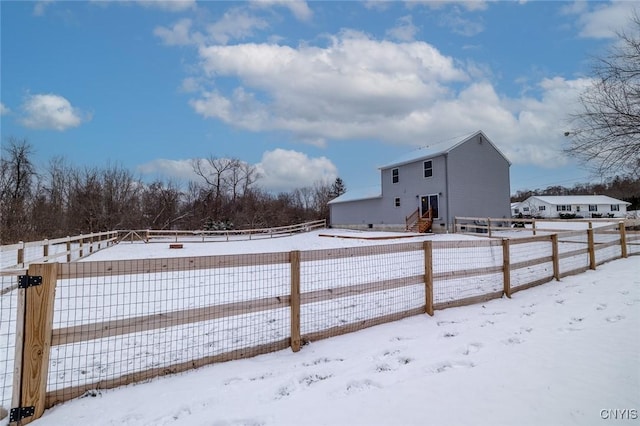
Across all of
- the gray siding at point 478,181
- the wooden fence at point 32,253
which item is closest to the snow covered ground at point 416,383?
the wooden fence at point 32,253

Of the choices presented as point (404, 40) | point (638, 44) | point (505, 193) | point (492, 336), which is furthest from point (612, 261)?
point (505, 193)

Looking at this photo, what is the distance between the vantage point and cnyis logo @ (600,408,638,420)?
7.98ft

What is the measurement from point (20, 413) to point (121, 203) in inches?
1406

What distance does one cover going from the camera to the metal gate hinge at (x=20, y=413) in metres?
2.63

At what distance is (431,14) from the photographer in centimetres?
1101

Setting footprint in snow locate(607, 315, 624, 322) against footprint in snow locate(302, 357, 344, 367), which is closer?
footprint in snow locate(302, 357, 344, 367)

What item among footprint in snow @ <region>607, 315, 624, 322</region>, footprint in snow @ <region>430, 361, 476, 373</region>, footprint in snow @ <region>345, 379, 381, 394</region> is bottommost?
footprint in snow @ <region>345, 379, 381, 394</region>

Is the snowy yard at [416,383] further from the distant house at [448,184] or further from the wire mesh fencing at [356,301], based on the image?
the distant house at [448,184]

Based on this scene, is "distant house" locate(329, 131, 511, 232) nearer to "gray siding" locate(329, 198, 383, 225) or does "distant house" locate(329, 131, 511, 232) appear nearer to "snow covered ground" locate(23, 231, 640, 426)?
"gray siding" locate(329, 198, 383, 225)

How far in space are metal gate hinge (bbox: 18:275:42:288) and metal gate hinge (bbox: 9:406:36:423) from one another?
3.15 feet

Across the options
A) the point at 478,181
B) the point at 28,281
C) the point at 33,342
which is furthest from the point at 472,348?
the point at 478,181

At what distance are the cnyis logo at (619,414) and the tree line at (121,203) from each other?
23.5 metres

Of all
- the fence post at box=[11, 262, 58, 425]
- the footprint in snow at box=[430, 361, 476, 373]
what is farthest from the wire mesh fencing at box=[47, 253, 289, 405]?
the footprint in snow at box=[430, 361, 476, 373]

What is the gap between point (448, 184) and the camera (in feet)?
72.9
